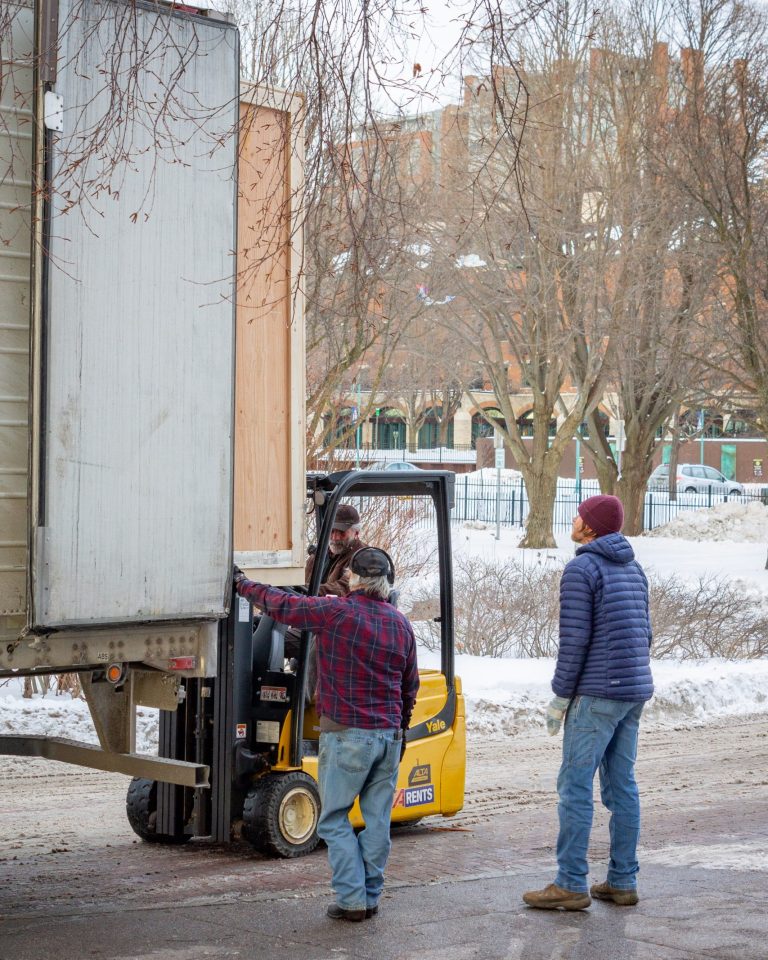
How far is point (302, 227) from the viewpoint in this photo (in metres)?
6.43

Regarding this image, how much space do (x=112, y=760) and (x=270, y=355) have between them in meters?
2.19

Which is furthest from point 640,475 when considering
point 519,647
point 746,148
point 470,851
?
point 470,851

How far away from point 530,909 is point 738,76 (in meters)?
18.8

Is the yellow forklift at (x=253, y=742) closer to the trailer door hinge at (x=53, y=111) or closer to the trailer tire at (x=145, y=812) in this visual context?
the trailer tire at (x=145, y=812)

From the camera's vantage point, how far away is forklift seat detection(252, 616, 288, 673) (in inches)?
308

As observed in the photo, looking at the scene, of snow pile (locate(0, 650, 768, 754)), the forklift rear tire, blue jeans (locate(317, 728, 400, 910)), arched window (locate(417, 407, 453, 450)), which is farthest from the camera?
arched window (locate(417, 407, 453, 450))

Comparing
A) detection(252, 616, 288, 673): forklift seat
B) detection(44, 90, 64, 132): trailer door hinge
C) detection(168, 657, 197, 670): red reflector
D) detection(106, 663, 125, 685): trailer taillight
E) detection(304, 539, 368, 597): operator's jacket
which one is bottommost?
detection(252, 616, 288, 673): forklift seat

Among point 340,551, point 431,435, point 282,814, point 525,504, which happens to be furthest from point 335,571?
point 431,435

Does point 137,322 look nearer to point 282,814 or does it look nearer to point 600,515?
point 600,515

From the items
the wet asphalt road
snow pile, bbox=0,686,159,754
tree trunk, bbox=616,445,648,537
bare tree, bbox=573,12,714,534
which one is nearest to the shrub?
snow pile, bbox=0,686,159,754

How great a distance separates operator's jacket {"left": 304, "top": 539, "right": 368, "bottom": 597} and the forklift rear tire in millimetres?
1110

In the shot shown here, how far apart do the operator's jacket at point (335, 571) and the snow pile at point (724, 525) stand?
A: 28.2m

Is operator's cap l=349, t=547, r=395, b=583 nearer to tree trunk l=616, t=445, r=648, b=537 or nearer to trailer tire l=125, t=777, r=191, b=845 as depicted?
trailer tire l=125, t=777, r=191, b=845

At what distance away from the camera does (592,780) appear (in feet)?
21.4
